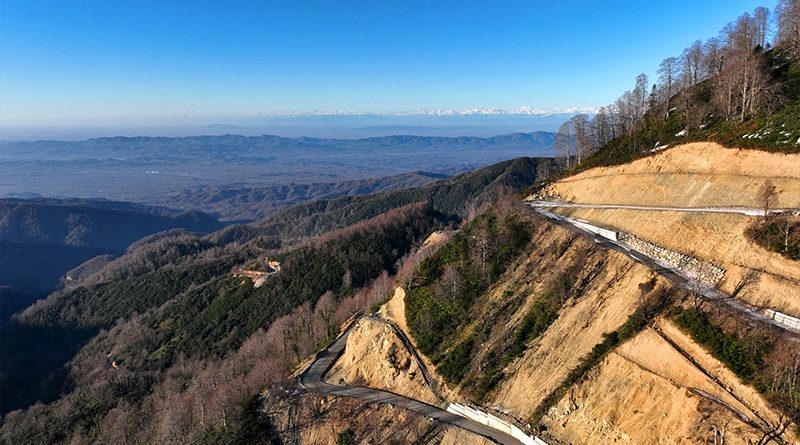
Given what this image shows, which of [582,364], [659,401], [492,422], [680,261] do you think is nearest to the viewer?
[659,401]

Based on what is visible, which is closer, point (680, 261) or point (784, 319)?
point (784, 319)

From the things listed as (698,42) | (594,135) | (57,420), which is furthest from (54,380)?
(698,42)

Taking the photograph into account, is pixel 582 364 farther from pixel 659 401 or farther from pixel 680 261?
pixel 680 261

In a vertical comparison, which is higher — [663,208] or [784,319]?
[663,208]

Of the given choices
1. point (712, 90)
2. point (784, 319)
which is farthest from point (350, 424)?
point (712, 90)

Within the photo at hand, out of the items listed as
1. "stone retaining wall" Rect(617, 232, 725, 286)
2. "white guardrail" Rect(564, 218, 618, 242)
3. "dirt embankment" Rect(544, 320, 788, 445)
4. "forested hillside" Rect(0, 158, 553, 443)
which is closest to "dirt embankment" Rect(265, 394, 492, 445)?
"forested hillside" Rect(0, 158, 553, 443)

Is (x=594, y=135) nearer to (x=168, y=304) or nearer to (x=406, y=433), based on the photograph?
(x=406, y=433)

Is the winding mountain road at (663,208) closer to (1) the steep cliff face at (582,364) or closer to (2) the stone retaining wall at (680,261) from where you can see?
(2) the stone retaining wall at (680,261)

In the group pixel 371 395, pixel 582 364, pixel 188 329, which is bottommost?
pixel 188 329
